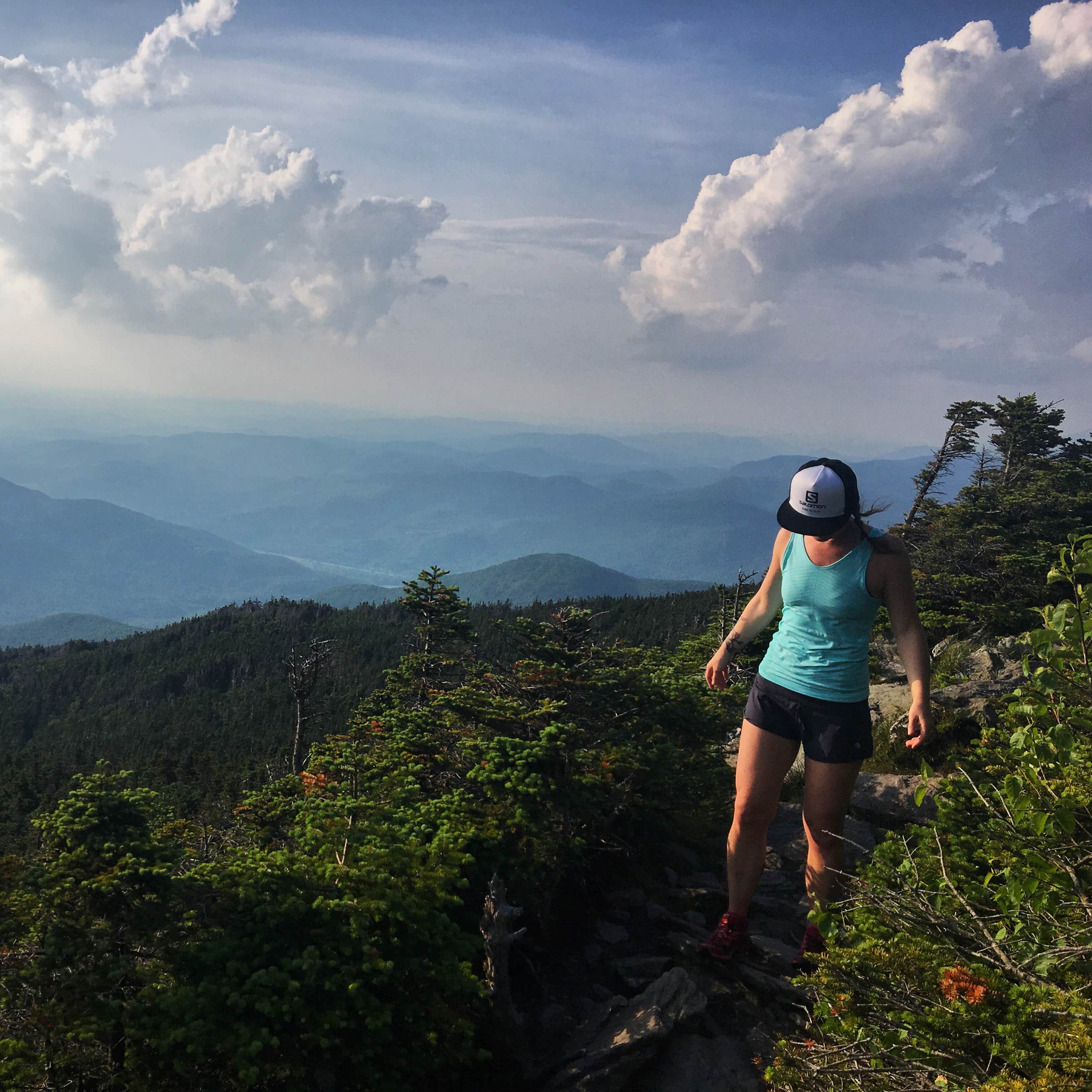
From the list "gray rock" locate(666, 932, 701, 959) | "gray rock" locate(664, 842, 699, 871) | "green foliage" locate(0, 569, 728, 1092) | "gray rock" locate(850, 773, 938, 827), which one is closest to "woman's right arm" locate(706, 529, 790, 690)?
"green foliage" locate(0, 569, 728, 1092)

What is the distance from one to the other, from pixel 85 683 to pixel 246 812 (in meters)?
116

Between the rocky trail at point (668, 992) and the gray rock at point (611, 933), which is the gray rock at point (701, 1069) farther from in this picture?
the gray rock at point (611, 933)

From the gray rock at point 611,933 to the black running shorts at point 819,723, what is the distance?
9.61ft

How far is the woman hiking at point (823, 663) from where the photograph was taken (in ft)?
12.9

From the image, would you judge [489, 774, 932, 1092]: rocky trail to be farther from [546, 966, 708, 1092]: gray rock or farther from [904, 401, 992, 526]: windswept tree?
[904, 401, 992, 526]: windswept tree

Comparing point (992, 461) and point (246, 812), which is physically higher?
point (992, 461)

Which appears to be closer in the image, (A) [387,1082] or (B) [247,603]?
(A) [387,1082]

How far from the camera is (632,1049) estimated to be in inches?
166

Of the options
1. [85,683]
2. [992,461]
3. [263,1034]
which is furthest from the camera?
[85,683]

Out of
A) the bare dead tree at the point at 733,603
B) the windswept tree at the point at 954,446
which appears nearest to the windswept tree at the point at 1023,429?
the windswept tree at the point at 954,446

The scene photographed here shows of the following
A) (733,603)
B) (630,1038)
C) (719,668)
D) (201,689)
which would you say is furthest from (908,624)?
(201,689)

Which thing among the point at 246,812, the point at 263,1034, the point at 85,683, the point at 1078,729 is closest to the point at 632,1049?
the point at 263,1034

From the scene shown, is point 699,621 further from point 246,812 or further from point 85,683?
point 85,683

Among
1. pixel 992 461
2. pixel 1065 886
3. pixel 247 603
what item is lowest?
pixel 247 603
